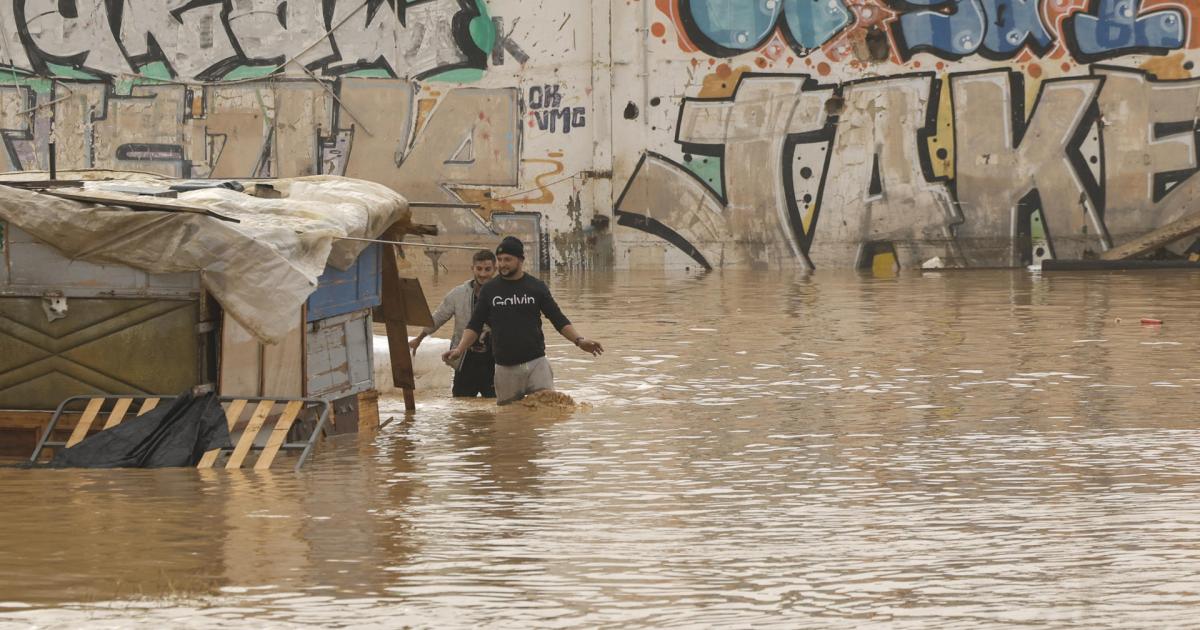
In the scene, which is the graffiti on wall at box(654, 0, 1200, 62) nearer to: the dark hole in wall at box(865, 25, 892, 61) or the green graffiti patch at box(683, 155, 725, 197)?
the dark hole in wall at box(865, 25, 892, 61)

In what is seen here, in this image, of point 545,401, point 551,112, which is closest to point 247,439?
point 545,401

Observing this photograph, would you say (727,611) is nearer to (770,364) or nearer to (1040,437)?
(1040,437)

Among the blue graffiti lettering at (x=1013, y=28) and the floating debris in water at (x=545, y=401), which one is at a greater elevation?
the blue graffiti lettering at (x=1013, y=28)

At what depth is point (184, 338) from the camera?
33.7 ft

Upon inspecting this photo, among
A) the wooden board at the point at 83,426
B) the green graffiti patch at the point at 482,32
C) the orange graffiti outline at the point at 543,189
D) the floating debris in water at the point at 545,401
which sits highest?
the green graffiti patch at the point at 482,32

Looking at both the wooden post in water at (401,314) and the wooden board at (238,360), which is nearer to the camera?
the wooden board at (238,360)

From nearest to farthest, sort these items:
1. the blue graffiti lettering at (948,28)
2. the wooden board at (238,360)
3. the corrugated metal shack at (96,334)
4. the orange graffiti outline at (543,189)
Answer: the corrugated metal shack at (96,334), the wooden board at (238,360), the blue graffiti lettering at (948,28), the orange graffiti outline at (543,189)

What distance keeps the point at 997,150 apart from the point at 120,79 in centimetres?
1477

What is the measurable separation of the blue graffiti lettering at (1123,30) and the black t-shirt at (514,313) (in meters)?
18.7

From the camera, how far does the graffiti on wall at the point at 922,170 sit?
28750mm

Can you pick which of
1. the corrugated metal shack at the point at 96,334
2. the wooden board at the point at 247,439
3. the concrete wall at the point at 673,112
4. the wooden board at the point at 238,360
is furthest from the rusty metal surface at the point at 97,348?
the concrete wall at the point at 673,112

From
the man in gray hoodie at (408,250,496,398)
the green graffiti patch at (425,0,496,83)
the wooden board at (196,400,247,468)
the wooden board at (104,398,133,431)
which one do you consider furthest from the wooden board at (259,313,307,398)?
the green graffiti patch at (425,0,496,83)

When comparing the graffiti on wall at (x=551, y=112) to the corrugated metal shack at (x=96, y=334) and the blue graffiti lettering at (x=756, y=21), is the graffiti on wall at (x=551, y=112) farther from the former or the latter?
the corrugated metal shack at (x=96, y=334)

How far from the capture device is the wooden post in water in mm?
12789
